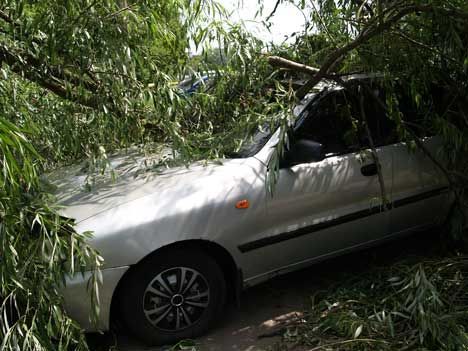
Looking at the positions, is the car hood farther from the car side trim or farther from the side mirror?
the car side trim

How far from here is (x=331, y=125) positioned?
3.88 m

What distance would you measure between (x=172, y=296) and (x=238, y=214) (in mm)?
663

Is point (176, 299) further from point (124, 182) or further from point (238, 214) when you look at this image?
point (124, 182)

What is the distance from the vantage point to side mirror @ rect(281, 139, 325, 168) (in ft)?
11.8

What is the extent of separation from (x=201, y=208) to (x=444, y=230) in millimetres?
2136

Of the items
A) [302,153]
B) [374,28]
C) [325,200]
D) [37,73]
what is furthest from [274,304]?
[37,73]

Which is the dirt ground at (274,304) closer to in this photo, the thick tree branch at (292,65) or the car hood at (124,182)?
the car hood at (124,182)

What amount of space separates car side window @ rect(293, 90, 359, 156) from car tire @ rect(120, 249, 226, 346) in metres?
1.16

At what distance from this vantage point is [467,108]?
13.6 feet

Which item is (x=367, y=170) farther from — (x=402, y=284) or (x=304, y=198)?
(x=402, y=284)

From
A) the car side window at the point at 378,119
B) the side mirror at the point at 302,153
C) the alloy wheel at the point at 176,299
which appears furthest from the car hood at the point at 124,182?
the car side window at the point at 378,119

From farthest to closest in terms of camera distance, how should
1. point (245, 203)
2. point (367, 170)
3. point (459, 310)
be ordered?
point (367, 170), point (245, 203), point (459, 310)

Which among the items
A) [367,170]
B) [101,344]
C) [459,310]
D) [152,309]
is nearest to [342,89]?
[367,170]

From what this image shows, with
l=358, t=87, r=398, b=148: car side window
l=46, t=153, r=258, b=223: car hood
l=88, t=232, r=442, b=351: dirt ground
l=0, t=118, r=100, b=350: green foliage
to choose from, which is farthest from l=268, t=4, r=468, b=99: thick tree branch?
l=0, t=118, r=100, b=350: green foliage
